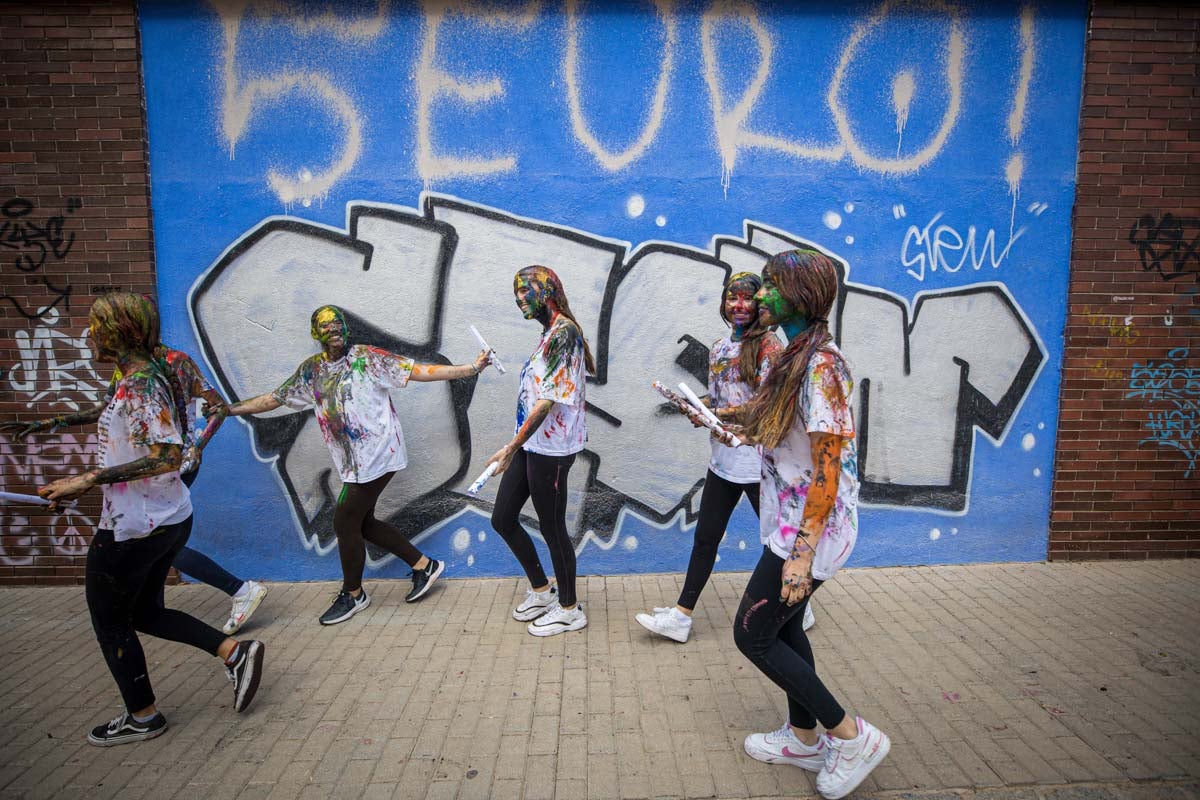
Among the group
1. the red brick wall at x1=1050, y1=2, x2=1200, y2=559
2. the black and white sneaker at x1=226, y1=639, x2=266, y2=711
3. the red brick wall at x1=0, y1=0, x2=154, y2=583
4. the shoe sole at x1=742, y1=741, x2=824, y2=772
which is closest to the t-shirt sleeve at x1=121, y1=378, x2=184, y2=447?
the black and white sneaker at x1=226, y1=639, x2=266, y2=711

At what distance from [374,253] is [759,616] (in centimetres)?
322

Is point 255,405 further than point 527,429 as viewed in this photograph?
Yes

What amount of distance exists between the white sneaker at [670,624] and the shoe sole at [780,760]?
91 centimetres

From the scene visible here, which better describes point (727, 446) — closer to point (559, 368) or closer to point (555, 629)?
point (559, 368)

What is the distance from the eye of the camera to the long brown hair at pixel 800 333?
2346mm

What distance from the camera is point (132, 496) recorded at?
2773 millimetres

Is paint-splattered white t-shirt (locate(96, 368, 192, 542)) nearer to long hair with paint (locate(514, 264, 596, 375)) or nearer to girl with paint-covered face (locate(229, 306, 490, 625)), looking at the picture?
girl with paint-covered face (locate(229, 306, 490, 625))

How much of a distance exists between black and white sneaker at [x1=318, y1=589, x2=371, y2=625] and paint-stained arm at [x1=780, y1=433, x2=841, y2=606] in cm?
274

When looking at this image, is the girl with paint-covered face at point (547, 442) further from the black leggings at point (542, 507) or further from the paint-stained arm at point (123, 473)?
the paint-stained arm at point (123, 473)

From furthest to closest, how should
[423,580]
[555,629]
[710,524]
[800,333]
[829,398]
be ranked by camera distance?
1. [423,580]
2. [555,629]
3. [710,524]
4. [800,333]
5. [829,398]

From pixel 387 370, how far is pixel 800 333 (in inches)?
95.0

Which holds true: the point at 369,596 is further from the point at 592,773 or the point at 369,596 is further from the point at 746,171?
the point at 746,171
